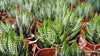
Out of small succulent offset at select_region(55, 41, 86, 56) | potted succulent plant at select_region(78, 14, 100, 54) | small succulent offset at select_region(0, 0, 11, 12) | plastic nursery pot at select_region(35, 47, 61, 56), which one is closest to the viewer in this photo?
small succulent offset at select_region(55, 41, 86, 56)

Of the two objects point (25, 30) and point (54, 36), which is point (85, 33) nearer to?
point (54, 36)

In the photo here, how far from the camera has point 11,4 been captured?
174cm

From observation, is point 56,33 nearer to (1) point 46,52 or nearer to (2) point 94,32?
(1) point 46,52

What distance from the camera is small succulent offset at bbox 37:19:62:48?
94cm

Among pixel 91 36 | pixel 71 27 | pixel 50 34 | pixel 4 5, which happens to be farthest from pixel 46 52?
pixel 4 5

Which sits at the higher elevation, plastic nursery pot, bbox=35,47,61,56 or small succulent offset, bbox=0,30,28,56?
small succulent offset, bbox=0,30,28,56

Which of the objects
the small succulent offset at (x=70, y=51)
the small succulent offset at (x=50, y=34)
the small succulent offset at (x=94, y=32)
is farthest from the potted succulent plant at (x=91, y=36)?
the small succulent offset at (x=70, y=51)

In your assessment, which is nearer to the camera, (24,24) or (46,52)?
(46,52)

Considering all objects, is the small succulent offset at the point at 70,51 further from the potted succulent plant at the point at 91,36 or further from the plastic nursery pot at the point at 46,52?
the potted succulent plant at the point at 91,36

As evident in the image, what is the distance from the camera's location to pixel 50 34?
95 centimetres

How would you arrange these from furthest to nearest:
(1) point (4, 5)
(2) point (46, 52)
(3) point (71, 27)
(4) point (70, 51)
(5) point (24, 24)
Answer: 1. (1) point (4, 5)
2. (5) point (24, 24)
3. (3) point (71, 27)
4. (2) point (46, 52)
5. (4) point (70, 51)

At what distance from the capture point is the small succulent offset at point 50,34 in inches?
37.2

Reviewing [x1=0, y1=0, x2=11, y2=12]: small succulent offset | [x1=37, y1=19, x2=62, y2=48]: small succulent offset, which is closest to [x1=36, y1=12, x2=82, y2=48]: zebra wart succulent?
[x1=37, y1=19, x2=62, y2=48]: small succulent offset

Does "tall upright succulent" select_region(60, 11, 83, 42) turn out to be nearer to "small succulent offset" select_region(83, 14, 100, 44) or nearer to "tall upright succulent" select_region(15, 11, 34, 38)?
"small succulent offset" select_region(83, 14, 100, 44)
